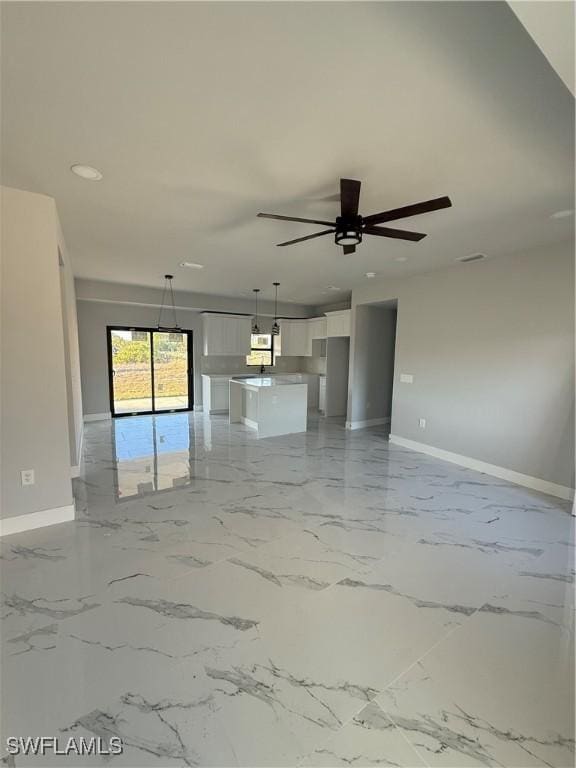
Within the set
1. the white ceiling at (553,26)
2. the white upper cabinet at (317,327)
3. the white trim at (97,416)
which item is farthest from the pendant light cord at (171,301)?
the white ceiling at (553,26)

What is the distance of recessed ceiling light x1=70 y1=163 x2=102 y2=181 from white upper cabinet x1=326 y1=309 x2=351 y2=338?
501cm

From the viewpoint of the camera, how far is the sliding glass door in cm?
713

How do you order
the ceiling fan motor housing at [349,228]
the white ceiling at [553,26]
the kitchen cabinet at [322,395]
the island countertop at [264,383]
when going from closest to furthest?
the white ceiling at [553,26]
the ceiling fan motor housing at [349,228]
the island countertop at [264,383]
the kitchen cabinet at [322,395]

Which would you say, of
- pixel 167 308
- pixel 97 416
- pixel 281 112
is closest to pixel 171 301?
pixel 167 308

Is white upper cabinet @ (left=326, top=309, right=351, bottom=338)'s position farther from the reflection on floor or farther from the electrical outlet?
the electrical outlet

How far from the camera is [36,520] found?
280 centimetres

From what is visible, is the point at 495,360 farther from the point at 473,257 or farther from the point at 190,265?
the point at 190,265

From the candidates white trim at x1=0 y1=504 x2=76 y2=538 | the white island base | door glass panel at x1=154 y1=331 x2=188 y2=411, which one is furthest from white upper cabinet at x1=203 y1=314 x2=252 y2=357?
white trim at x1=0 y1=504 x2=76 y2=538

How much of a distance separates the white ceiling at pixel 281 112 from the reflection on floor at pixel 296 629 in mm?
2692

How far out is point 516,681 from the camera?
157 centimetres

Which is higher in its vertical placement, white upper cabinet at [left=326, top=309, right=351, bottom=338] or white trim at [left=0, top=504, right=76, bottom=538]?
white upper cabinet at [left=326, top=309, right=351, bottom=338]

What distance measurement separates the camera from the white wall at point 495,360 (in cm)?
362

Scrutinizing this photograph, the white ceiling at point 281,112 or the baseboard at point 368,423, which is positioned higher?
the white ceiling at point 281,112

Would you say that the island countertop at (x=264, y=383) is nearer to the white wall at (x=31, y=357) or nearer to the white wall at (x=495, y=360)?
the white wall at (x=495, y=360)
